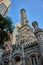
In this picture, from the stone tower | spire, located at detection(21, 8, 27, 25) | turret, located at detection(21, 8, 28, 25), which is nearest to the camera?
the stone tower

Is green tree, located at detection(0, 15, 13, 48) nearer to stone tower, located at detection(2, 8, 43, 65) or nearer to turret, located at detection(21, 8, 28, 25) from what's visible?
stone tower, located at detection(2, 8, 43, 65)

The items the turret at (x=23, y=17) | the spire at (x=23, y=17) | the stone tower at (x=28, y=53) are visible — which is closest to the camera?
the stone tower at (x=28, y=53)

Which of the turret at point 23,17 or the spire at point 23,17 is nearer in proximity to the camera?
the turret at point 23,17

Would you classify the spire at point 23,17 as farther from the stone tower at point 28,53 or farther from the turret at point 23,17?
the stone tower at point 28,53

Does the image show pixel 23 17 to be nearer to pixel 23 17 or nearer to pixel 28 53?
pixel 23 17

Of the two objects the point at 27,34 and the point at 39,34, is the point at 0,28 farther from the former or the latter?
the point at 27,34

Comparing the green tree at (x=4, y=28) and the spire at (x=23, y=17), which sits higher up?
the spire at (x=23, y=17)

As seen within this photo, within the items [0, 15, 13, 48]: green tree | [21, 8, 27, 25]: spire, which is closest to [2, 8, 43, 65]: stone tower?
[0, 15, 13, 48]: green tree

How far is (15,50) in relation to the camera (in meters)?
19.7

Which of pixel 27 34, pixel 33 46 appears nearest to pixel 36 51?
pixel 33 46

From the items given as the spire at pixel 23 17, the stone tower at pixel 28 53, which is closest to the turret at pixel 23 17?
the spire at pixel 23 17

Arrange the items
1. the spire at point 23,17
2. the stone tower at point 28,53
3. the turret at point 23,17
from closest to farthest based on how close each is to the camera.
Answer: the stone tower at point 28,53
the turret at point 23,17
the spire at point 23,17

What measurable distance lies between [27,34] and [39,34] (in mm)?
19581

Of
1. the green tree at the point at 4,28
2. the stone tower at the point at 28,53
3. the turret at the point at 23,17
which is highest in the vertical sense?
the turret at the point at 23,17
